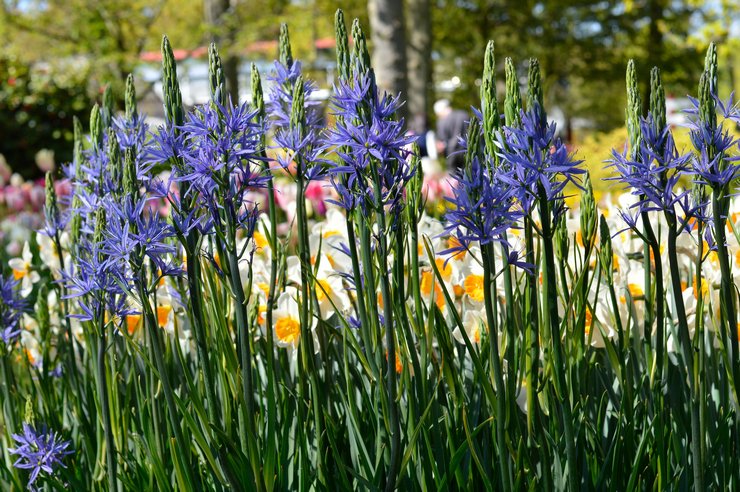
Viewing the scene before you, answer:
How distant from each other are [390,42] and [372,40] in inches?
88.4

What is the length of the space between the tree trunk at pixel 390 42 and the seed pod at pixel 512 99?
8.72 meters

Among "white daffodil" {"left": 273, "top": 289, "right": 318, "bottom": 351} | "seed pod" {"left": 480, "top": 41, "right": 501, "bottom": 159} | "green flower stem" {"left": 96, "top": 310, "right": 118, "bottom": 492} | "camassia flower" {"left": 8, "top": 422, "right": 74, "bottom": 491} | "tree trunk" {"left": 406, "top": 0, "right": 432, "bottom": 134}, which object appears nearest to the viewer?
"seed pod" {"left": 480, "top": 41, "right": 501, "bottom": 159}

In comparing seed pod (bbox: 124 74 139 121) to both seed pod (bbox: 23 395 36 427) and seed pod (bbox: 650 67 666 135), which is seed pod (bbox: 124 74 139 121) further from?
seed pod (bbox: 650 67 666 135)

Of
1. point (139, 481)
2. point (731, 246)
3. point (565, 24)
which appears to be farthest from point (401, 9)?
point (565, 24)

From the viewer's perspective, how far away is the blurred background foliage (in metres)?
10.5

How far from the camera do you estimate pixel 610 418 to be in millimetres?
2061

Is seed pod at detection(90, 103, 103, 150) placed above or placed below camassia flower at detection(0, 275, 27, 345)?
above

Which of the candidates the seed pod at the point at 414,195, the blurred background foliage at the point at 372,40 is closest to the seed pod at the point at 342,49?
the seed pod at the point at 414,195

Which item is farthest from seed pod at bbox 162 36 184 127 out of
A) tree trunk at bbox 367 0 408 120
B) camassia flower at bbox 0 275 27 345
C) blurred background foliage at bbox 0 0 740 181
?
tree trunk at bbox 367 0 408 120

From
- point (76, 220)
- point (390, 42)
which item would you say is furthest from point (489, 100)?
point (390, 42)

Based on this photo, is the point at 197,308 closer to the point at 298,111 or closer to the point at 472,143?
the point at 298,111

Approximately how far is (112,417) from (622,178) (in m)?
1.35

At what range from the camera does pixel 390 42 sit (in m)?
10.2

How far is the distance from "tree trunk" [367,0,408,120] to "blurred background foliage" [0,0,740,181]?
18mm
